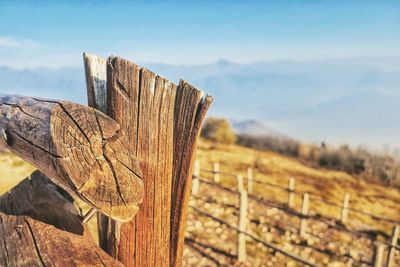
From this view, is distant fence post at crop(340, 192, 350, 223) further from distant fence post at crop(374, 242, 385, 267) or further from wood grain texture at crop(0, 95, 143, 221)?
wood grain texture at crop(0, 95, 143, 221)

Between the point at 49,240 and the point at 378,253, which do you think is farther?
the point at 378,253

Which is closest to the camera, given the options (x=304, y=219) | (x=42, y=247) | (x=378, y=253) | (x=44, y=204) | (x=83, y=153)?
(x=83, y=153)

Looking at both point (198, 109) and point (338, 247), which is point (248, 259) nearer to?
point (338, 247)

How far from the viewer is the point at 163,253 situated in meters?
1.49

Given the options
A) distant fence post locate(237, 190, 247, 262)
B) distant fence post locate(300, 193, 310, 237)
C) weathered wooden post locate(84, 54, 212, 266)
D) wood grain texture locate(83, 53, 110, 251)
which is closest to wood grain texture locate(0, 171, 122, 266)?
weathered wooden post locate(84, 54, 212, 266)

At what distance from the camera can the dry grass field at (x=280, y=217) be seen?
20.8 ft

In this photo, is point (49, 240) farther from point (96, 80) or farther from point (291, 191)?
point (291, 191)

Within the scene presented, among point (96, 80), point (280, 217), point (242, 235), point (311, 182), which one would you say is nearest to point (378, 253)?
point (242, 235)

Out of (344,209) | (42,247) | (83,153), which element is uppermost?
(83,153)

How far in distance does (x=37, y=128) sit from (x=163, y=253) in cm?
68

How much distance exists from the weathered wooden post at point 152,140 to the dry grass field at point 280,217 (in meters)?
4.60

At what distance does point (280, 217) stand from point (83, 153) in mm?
7573

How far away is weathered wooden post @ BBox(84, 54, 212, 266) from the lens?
1345 mm

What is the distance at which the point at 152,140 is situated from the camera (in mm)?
1377
